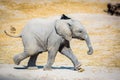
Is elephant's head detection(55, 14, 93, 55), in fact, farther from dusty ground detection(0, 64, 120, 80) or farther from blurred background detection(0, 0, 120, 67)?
blurred background detection(0, 0, 120, 67)

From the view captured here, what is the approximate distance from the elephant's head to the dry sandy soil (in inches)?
24.1

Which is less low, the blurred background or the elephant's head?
the elephant's head

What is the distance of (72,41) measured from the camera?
15297mm

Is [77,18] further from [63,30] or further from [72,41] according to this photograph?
[63,30]

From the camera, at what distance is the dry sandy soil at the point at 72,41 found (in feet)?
29.6

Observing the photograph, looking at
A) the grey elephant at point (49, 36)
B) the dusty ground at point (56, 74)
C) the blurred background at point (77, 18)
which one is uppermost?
the grey elephant at point (49, 36)

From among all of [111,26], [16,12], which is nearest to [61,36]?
[111,26]

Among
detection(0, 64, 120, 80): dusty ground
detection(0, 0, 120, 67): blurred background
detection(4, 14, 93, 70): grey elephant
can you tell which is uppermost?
detection(4, 14, 93, 70): grey elephant

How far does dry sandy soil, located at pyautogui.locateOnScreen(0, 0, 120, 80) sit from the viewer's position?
9023mm

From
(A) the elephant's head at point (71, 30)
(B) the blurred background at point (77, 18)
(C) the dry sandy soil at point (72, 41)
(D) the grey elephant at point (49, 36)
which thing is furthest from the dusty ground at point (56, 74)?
(B) the blurred background at point (77, 18)

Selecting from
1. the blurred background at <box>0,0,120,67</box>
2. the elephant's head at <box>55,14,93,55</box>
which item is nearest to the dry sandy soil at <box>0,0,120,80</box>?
the blurred background at <box>0,0,120,67</box>

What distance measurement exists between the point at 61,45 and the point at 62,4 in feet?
32.4

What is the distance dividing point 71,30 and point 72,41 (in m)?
5.84

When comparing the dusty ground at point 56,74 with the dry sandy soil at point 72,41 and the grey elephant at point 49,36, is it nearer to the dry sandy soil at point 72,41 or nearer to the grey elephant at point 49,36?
the dry sandy soil at point 72,41
